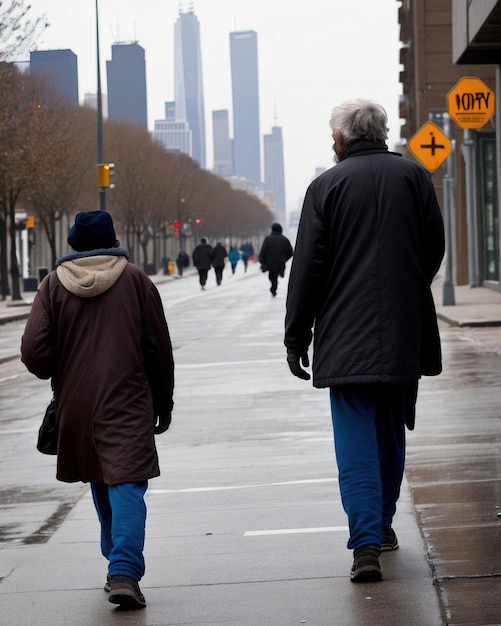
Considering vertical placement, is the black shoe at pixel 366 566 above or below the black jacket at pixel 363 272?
below

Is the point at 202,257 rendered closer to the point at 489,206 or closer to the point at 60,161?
the point at 60,161

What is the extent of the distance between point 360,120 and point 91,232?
1.18 m

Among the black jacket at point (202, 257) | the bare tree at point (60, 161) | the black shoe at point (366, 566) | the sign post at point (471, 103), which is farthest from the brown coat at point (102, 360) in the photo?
the black jacket at point (202, 257)

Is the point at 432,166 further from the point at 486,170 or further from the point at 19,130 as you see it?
the point at 19,130

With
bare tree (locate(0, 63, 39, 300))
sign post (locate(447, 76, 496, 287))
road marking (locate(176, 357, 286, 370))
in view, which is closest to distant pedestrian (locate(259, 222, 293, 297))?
bare tree (locate(0, 63, 39, 300))

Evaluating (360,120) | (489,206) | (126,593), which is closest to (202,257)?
(489,206)

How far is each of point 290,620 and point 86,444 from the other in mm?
1090

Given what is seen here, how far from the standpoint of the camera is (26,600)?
225 inches

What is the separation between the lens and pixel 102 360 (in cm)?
554

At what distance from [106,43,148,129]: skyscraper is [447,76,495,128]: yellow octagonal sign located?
1095 inches

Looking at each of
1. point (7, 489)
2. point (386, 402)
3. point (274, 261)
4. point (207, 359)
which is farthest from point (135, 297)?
point (274, 261)

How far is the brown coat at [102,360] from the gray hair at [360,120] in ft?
3.38

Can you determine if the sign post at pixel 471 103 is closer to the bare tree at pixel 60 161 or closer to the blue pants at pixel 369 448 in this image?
the blue pants at pixel 369 448

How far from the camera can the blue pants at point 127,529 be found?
17.8 feet
